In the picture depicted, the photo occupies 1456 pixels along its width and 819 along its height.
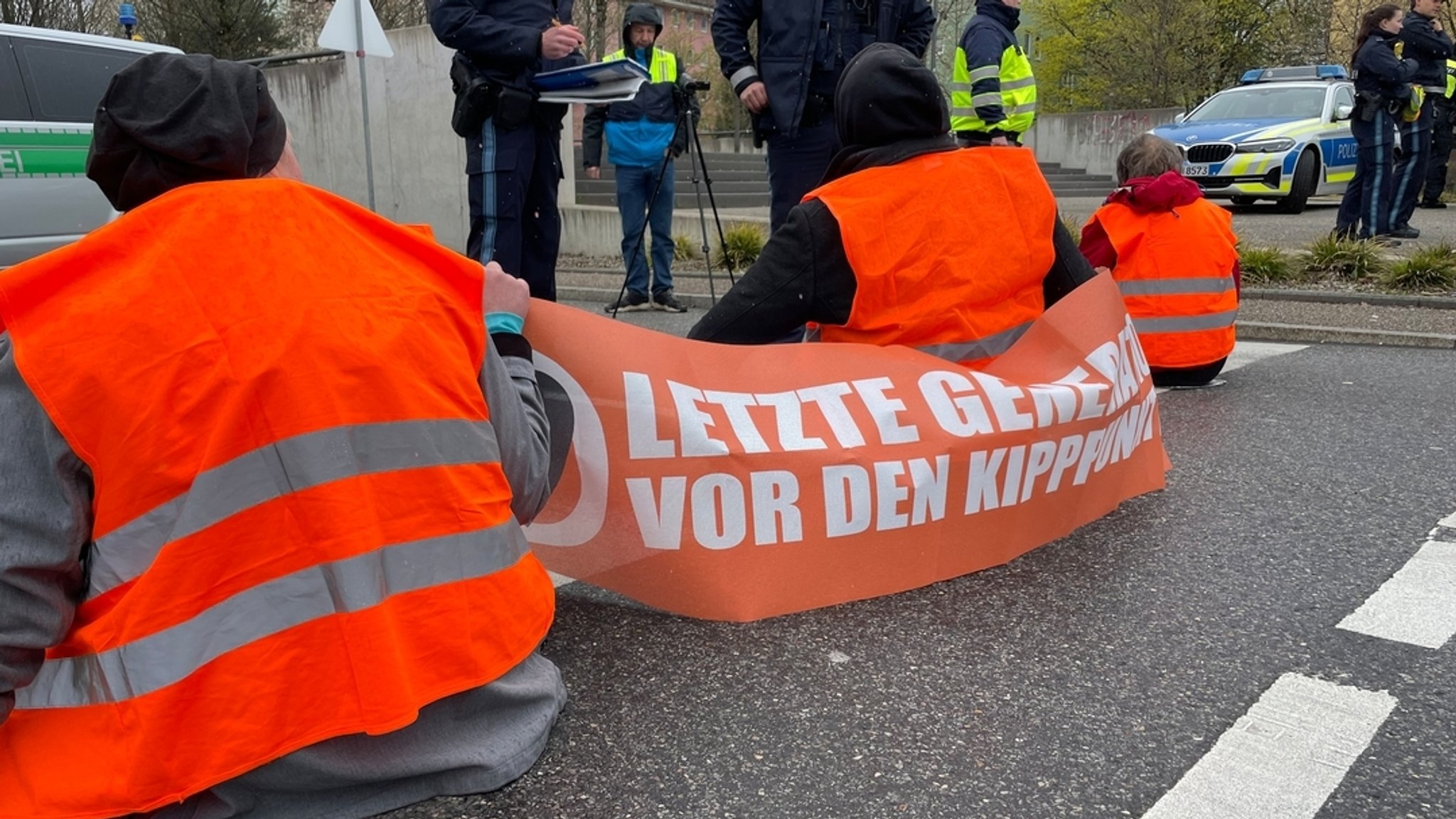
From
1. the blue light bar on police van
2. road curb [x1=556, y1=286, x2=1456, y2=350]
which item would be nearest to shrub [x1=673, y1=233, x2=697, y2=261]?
road curb [x1=556, y1=286, x2=1456, y2=350]

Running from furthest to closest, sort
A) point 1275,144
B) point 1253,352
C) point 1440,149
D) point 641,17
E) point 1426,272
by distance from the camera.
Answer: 1. point 1440,149
2. point 1275,144
3. point 641,17
4. point 1426,272
5. point 1253,352

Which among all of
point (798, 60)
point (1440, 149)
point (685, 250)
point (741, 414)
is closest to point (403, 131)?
point (685, 250)

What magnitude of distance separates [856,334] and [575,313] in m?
0.85

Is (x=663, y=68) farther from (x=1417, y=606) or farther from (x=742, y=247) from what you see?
(x=1417, y=606)

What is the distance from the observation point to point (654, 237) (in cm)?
895

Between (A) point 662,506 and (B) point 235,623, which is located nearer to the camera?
(B) point 235,623

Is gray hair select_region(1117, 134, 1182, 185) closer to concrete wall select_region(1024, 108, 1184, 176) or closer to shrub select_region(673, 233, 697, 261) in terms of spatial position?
shrub select_region(673, 233, 697, 261)

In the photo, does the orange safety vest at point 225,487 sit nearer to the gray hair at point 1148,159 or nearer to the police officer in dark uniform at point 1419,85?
the gray hair at point 1148,159

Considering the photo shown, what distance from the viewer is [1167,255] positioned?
523 cm

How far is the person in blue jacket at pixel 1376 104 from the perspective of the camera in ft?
35.3

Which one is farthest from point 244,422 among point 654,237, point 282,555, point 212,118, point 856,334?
point 654,237

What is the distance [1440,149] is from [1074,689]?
18.2 metres

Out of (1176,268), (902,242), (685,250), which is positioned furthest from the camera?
(685,250)

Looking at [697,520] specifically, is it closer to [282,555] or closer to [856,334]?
[856,334]
